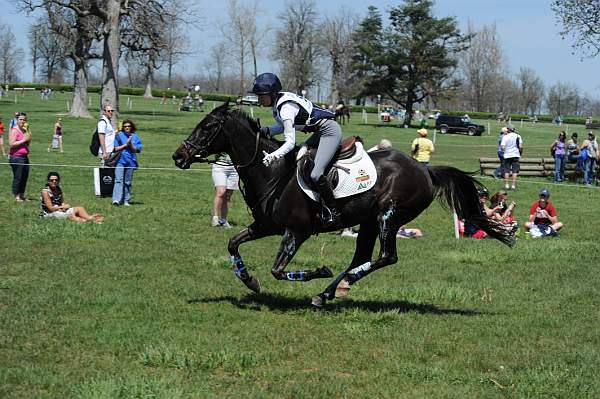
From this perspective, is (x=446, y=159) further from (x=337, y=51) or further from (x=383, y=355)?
(x=337, y=51)

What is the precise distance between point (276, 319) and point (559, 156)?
2436 centimetres

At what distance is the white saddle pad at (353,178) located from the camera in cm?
909

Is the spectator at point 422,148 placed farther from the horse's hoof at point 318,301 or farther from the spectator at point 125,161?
the horse's hoof at point 318,301

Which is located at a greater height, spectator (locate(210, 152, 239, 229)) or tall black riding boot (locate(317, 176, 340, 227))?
tall black riding boot (locate(317, 176, 340, 227))

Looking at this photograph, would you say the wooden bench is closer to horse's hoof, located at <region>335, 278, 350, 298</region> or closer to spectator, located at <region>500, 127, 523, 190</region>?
spectator, located at <region>500, 127, 523, 190</region>

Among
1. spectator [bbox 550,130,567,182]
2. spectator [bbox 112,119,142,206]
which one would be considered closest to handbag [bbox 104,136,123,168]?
spectator [bbox 112,119,142,206]

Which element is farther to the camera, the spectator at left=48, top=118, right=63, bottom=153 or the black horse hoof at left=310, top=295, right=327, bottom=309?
the spectator at left=48, top=118, right=63, bottom=153

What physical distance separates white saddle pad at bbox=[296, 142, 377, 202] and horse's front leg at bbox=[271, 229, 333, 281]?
0.50m

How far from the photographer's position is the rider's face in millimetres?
9000

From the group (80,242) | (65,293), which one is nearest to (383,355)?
(65,293)

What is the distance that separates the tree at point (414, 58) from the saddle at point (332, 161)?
66439mm

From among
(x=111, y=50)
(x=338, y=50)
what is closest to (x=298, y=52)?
(x=338, y=50)

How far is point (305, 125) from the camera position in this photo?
9141mm

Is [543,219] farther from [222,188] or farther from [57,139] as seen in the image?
[57,139]
